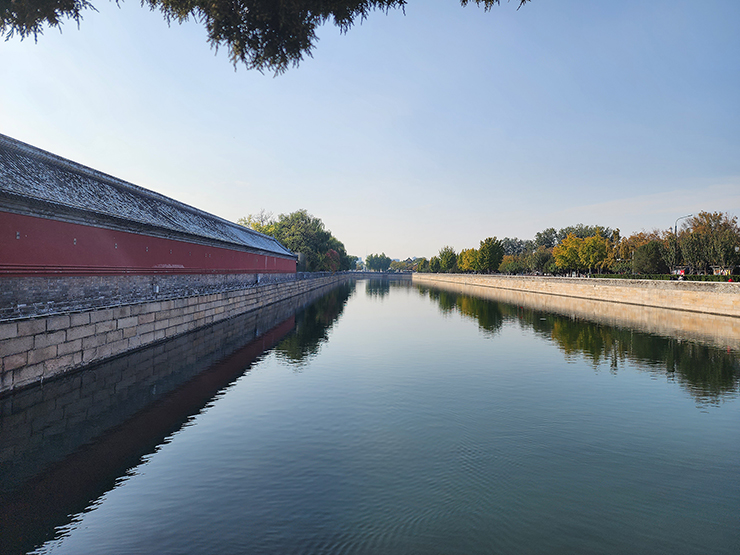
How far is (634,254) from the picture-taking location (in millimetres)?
63125

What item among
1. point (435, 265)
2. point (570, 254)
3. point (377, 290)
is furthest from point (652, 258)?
point (435, 265)

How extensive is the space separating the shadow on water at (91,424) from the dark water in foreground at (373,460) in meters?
0.05

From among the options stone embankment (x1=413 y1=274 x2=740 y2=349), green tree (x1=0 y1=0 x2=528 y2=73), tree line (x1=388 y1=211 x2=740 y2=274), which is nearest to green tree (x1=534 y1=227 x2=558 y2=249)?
tree line (x1=388 y1=211 x2=740 y2=274)

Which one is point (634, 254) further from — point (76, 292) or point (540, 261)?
point (76, 292)

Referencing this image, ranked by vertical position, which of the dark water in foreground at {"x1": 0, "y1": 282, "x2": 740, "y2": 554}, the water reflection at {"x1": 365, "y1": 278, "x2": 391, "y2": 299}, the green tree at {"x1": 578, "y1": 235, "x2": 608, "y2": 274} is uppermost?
the green tree at {"x1": 578, "y1": 235, "x2": 608, "y2": 274}

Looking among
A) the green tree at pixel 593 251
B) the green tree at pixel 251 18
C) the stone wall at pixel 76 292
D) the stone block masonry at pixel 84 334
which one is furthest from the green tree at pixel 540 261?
the green tree at pixel 251 18

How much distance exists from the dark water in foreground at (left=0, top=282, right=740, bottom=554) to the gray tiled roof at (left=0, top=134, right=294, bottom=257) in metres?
6.68

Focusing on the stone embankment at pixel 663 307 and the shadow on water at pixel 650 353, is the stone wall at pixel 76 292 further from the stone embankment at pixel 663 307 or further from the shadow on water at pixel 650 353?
the stone embankment at pixel 663 307

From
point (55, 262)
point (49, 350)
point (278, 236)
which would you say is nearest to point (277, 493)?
point (49, 350)

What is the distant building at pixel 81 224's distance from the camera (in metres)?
14.6

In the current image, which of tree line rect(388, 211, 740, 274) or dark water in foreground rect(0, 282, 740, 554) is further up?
tree line rect(388, 211, 740, 274)

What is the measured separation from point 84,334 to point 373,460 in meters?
11.7

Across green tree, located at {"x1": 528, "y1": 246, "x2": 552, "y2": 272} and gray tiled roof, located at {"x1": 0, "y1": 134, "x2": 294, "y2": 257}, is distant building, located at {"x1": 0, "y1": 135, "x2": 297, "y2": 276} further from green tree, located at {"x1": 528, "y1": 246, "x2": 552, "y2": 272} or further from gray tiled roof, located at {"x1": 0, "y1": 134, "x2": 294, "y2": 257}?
green tree, located at {"x1": 528, "y1": 246, "x2": 552, "y2": 272}

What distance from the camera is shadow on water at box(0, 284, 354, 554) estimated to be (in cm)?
681
